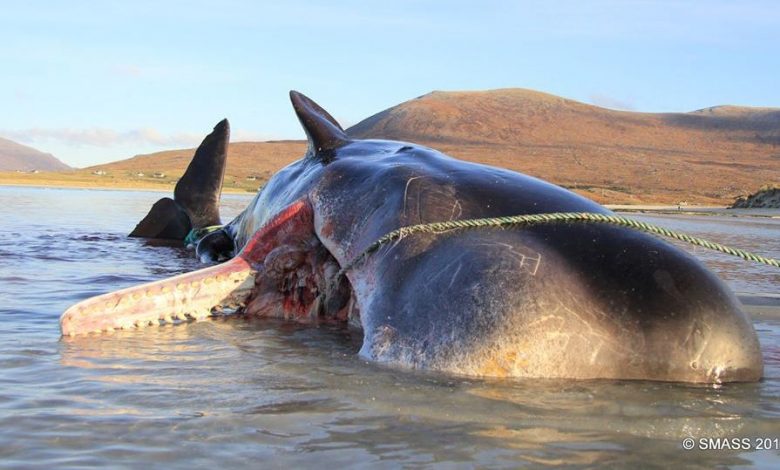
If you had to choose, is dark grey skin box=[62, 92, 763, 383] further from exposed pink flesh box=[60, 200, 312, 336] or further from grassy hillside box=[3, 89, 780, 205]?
grassy hillside box=[3, 89, 780, 205]

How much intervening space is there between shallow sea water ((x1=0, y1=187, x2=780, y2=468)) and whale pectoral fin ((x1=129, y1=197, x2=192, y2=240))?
665 centimetres

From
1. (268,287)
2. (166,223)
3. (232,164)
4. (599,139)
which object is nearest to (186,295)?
(268,287)

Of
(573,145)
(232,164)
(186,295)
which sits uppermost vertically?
(573,145)

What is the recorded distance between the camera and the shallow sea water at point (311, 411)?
294cm

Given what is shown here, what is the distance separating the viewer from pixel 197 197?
11250 mm

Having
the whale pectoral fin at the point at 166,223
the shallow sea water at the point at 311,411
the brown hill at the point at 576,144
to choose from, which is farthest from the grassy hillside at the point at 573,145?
the shallow sea water at the point at 311,411

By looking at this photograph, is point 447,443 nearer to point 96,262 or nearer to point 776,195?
point 96,262

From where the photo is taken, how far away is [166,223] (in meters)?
11.9

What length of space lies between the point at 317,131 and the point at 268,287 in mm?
1413

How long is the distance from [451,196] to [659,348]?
56.6 inches

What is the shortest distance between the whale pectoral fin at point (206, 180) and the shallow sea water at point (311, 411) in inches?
235

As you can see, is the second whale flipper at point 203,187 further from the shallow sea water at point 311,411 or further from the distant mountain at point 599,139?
the distant mountain at point 599,139

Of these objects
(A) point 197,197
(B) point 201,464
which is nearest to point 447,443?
(B) point 201,464

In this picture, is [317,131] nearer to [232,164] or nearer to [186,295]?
[186,295]
